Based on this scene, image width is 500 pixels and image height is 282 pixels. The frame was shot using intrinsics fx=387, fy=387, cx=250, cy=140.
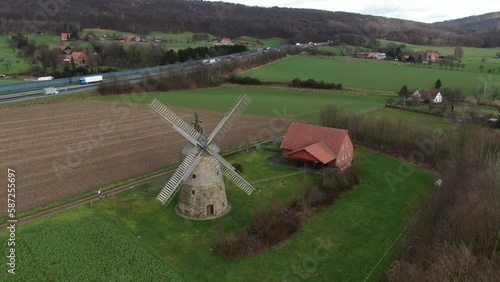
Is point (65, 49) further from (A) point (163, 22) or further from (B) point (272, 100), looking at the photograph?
(A) point (163, 22)

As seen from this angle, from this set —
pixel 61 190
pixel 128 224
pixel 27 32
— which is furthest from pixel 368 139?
pixel 27 32

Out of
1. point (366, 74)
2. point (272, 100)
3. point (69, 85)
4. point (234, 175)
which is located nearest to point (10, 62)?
point (69, 85)

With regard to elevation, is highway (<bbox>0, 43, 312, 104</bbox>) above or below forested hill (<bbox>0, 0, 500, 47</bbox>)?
below

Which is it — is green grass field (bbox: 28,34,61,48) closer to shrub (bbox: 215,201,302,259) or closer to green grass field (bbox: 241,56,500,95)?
green grass field (bbox: 241,56,500,95)

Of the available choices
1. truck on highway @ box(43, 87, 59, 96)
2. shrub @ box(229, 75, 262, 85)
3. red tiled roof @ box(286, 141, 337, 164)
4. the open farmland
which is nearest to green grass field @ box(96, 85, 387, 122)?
shrub @ box(229, 75, 262, 85)

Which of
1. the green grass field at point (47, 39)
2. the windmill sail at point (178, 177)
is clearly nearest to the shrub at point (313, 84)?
the windmill sail at point (178, 177)

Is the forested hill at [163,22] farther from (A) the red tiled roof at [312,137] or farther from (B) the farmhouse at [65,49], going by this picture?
(A) the red tiled roof at [312,137]

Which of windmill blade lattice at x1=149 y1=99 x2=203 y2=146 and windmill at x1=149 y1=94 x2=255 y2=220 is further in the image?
windmill at x1=149 y1=94 x2=255 y2=220
